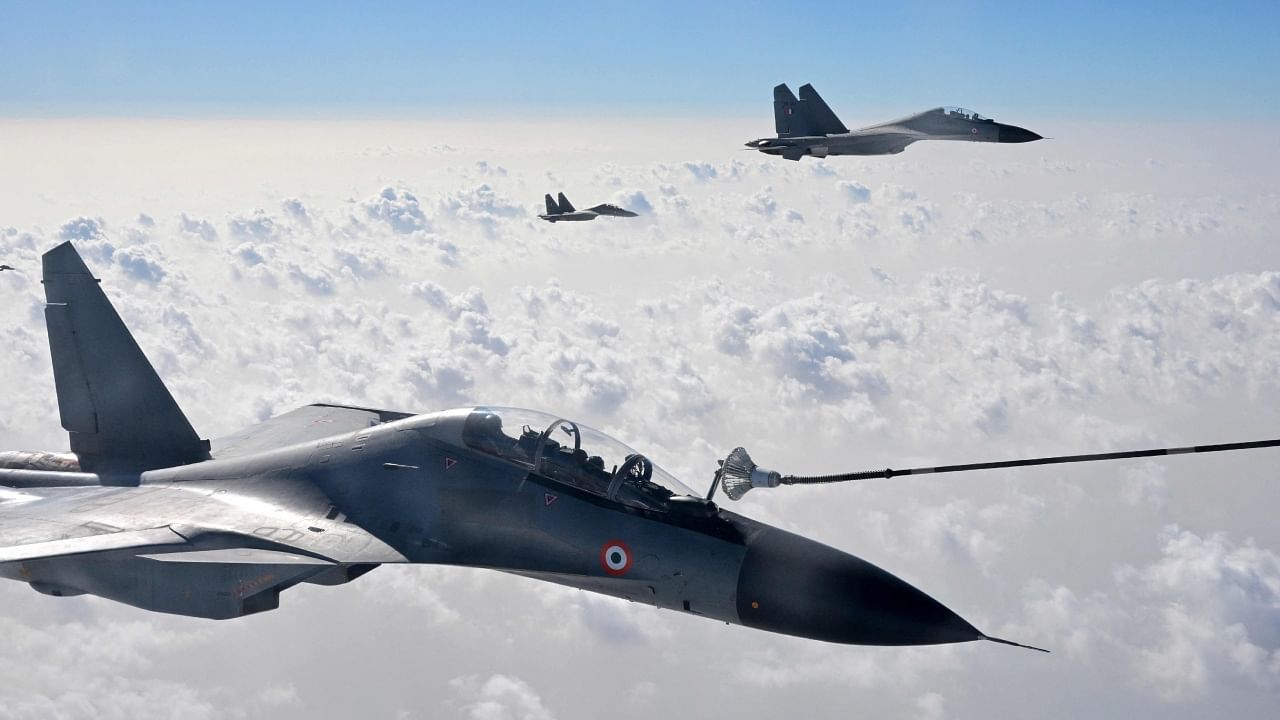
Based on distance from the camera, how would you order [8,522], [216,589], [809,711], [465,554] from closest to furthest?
[216,589] < [465,554] < [8,522] < [809,711]

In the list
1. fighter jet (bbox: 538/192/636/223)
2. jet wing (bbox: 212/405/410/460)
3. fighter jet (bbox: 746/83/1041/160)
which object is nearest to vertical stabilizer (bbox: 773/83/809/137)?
fighter jet (bbox: 746/83/1041/160)

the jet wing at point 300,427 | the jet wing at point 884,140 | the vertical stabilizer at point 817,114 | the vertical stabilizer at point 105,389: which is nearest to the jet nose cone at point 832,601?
the jet wing at point 300,427

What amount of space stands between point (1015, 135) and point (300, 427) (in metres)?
33.7

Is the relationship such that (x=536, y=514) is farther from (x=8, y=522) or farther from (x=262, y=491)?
(x=8, y=522)

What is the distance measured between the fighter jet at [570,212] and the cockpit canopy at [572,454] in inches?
1164

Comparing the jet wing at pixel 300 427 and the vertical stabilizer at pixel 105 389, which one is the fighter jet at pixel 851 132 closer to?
the jet wing at pixel 300 427

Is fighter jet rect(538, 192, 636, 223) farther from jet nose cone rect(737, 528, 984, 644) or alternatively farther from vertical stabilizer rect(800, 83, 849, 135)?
jet nose cone rect(737, 528, 984, 644)

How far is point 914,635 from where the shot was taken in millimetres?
9656

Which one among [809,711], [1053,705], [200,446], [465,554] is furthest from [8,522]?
[1053,705]

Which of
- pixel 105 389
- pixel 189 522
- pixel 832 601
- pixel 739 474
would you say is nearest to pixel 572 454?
pixel 739 474

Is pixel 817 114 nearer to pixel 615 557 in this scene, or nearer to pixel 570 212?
pixel 570 212

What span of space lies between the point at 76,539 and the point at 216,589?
2.84m

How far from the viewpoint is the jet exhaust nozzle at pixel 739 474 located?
10.1 meters

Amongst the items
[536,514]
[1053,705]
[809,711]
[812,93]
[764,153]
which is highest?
[812,93]
